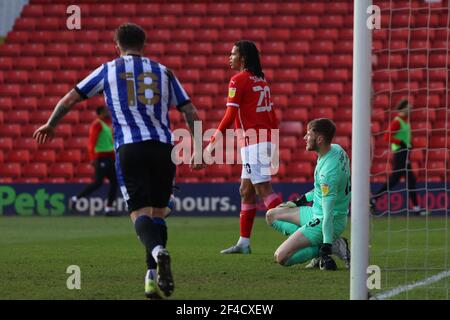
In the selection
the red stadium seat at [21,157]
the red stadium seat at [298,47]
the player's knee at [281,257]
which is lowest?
the player's knee at [281,257]

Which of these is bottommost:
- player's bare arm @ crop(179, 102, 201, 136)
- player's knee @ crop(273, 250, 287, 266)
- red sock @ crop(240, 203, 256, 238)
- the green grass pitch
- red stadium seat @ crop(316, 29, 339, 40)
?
the green grass pitch

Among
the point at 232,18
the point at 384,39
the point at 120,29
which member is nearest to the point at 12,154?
the point at 232,18

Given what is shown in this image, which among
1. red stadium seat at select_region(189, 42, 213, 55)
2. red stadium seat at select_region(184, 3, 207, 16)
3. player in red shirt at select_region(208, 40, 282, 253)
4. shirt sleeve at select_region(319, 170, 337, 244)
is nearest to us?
shirt sleeve at select_region(319, 170, 337, 244)

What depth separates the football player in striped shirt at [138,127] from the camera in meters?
6.10

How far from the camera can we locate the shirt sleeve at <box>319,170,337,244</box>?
760 cm

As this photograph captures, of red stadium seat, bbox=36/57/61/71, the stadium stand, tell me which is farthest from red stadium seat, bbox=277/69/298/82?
red stadium seat, bbox=36/57/61/71

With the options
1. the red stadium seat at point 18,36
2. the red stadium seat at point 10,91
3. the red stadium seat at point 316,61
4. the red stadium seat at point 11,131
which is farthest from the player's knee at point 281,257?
the red stadium seat at point 18,36

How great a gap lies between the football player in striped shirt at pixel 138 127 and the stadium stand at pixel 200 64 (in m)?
12.2

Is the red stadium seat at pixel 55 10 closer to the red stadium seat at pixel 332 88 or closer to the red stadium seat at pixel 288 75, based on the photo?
the red stadium seat at pixel 288 75

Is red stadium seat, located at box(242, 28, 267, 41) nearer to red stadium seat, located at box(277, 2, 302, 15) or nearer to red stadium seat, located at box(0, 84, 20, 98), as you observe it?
red stadium seat, located at box(277, 2, 302, 15)

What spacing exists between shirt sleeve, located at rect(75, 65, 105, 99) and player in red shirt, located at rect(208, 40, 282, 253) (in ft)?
9.90

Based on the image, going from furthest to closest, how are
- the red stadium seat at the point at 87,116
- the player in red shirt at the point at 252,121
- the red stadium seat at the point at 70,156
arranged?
the red stadium seat at the point at 87,116
the red stadium seat at the point at 70,156
the player in red shirt at the point at 252,121

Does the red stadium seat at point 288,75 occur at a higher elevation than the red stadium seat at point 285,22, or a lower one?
lower

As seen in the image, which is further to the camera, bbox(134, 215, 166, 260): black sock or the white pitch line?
the white pitch line
